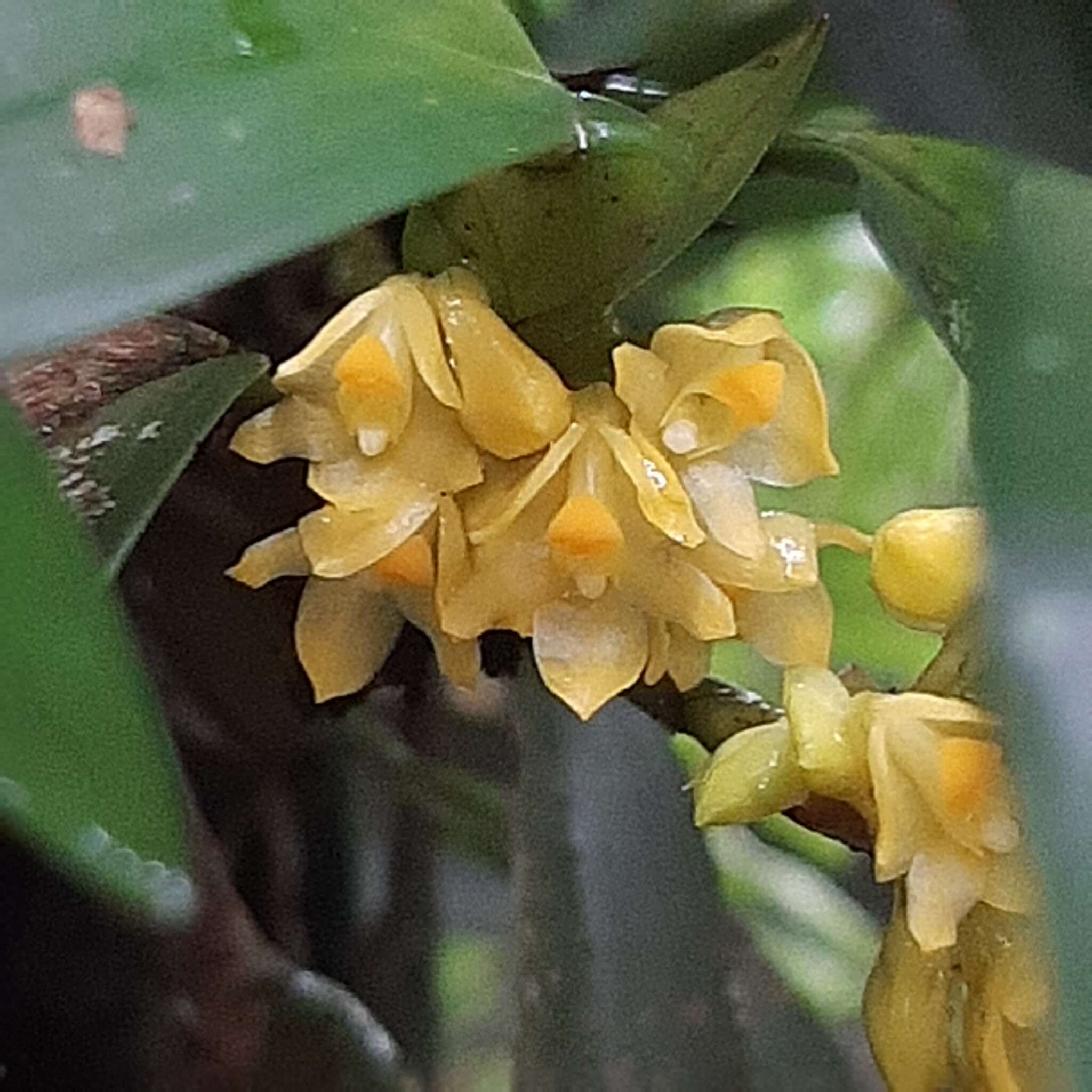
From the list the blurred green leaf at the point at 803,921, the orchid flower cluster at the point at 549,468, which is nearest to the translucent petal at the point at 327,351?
the orchid flower cluster at the point at 549,468

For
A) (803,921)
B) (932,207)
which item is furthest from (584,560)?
(803,921)

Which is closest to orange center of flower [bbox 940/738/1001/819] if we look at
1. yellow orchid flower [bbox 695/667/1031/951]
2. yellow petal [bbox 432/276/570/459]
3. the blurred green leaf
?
yellow orchid flower [bbox 695/667/1031/951]

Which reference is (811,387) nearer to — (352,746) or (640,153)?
(640,153)

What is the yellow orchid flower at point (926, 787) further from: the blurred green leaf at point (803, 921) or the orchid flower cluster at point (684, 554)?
the blurred green leaf at point (803, 921)

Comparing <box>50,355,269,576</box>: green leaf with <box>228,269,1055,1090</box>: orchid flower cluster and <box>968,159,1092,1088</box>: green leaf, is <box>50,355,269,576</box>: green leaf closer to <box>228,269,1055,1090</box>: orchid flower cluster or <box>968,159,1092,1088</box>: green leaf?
<box>228,269,1055,1090</box>: orchid flower cluster

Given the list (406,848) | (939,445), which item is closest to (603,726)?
(406,848)
